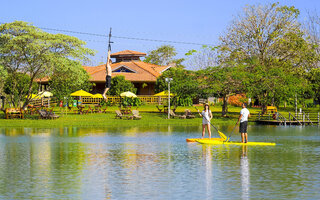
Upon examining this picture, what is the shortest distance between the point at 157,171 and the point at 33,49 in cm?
3552

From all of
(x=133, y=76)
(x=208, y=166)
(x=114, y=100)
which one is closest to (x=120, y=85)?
(x=114, y=100)

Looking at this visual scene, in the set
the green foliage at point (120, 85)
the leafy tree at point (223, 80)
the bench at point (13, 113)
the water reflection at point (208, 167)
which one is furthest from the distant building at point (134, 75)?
the water reflection at point (208, 167)

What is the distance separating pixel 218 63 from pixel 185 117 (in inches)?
426

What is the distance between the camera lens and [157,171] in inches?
687

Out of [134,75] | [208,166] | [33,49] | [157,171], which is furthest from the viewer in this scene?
[134,75]

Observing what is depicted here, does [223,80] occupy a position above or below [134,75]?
below

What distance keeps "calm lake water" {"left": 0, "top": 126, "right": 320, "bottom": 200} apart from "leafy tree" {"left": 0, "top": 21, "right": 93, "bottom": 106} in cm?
2408

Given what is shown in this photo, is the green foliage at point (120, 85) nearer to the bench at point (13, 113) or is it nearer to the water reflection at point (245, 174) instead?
the bench at point (13, 113)

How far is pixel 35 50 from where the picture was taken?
50.8m

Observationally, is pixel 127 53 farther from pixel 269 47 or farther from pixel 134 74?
pixel 269 47

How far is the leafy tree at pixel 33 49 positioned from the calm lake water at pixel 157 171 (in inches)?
948

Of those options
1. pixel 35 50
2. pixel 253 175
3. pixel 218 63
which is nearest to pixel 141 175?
pixel 253 175

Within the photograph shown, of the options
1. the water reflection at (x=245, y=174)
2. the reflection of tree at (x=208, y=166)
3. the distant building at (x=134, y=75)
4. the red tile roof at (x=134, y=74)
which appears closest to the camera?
the water reflection at (x=245, y=174)

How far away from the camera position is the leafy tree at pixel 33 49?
50562mm
